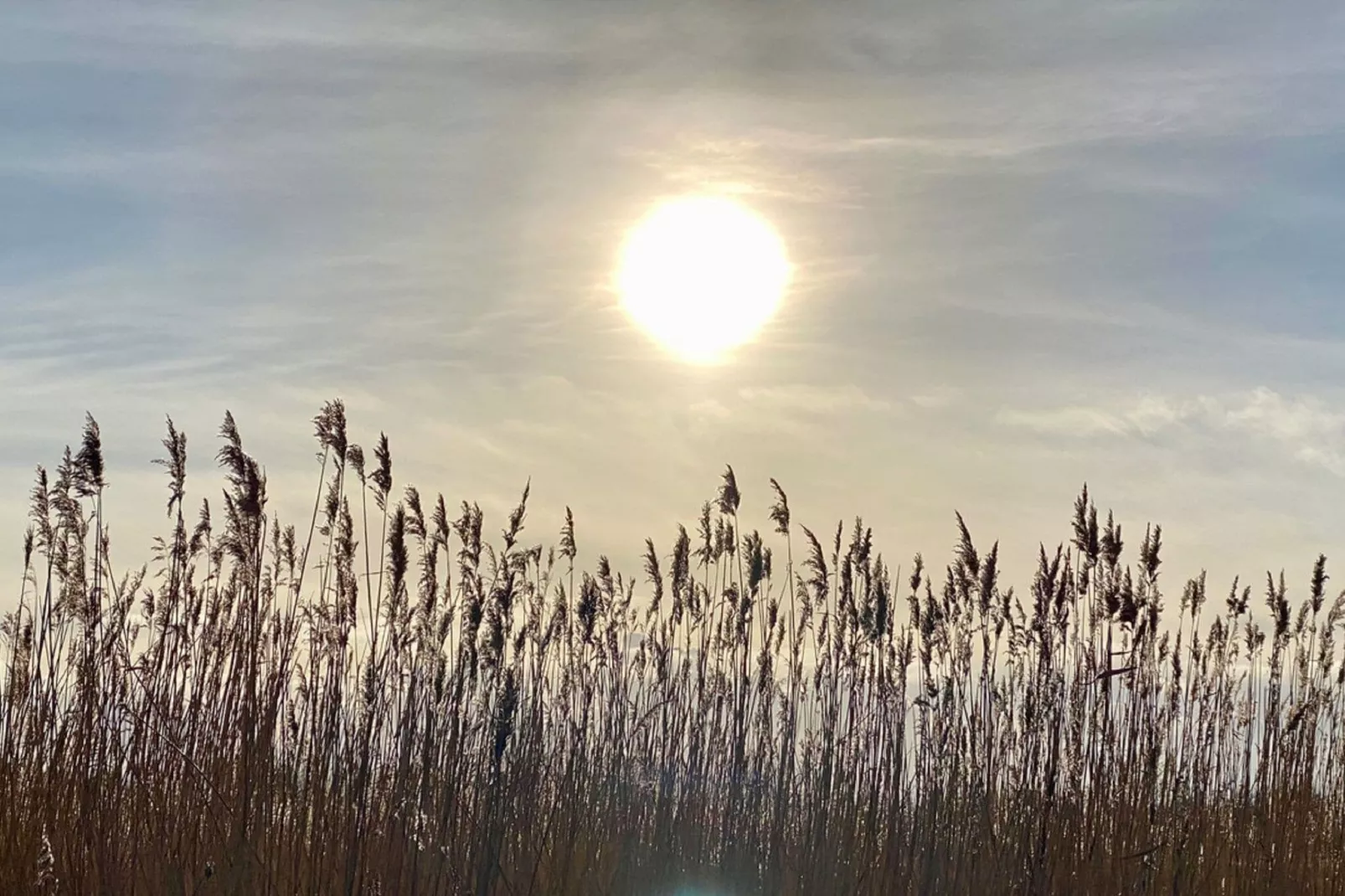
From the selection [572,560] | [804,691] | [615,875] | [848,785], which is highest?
[572,560]

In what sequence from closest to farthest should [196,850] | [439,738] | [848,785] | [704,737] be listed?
[196,850]
[439,738]
[848,785]
[704,737]

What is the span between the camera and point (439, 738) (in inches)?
169

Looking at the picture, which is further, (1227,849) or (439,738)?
(1227,849)

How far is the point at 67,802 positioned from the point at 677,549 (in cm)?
283

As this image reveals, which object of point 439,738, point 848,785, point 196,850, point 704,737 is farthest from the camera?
point 704,737

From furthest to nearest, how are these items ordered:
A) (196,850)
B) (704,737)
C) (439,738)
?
(704,737), (439,738), (196,850)

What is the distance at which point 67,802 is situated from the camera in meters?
3.85

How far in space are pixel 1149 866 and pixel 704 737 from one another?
1975 millimetres

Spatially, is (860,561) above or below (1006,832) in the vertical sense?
above

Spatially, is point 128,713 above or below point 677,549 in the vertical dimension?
below

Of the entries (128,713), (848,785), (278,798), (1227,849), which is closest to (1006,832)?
(848,785)

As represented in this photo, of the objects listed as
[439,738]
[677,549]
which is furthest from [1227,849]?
[439,738]

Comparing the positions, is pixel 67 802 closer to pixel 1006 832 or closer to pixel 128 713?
pixel 128 713

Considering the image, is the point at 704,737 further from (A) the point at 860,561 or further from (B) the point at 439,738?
(B) the point at 439,738
